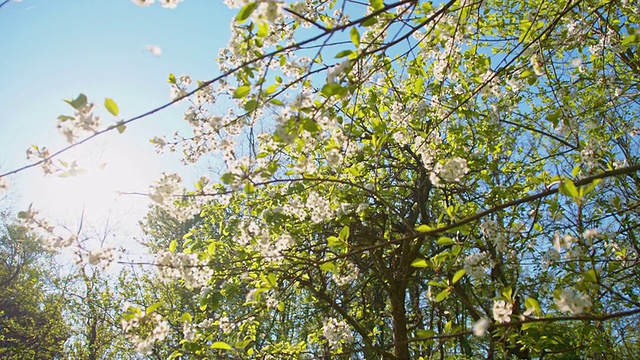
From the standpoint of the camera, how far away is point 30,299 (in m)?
15.0

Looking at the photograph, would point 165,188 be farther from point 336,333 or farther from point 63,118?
point 336,333

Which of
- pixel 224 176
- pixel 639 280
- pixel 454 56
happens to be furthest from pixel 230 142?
pixel 639 280

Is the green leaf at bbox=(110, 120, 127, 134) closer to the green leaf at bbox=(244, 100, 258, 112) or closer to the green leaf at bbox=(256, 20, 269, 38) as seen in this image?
the green leaf at bbox=(244, 100, 258, 112)

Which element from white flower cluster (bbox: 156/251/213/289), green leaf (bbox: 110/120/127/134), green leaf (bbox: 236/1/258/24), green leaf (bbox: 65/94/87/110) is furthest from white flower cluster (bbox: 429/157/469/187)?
green leaf (bbox: 65/94/87/110)

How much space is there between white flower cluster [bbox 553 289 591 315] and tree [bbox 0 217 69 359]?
53.2ft

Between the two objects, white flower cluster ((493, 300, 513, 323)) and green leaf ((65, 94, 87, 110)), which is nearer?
green leaf ((65, 94, 87, 110))

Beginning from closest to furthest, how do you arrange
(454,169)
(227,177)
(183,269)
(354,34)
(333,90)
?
(333,90), (354,34), (227,177), (454,169), (183,269)

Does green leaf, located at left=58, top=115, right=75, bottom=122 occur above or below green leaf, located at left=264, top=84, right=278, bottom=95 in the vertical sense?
below

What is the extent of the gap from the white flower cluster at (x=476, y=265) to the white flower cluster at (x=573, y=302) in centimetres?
73

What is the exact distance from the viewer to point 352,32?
1684 millimetres

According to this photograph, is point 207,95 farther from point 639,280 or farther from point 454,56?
point 639,280

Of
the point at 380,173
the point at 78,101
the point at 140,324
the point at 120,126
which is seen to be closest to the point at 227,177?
the point at 120,126

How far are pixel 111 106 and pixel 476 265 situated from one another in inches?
89.4

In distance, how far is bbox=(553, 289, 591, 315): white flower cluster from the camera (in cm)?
158
